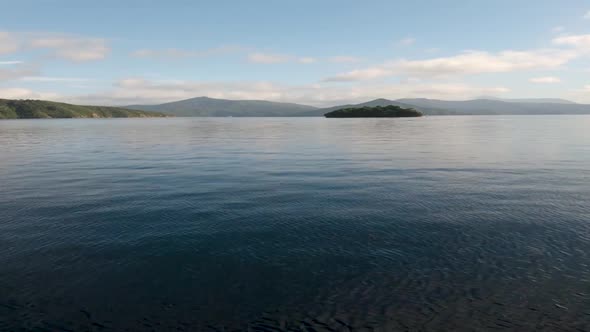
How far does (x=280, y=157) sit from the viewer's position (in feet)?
156

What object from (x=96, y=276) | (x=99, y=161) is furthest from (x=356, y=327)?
(x=99, y=161)

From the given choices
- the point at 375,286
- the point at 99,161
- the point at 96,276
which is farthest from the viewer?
the point at 99,161

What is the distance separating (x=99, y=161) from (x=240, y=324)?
138 ft

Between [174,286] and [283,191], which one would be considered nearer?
[174,286]

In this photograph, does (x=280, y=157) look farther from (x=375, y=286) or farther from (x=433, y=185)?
(x=375, y=286)

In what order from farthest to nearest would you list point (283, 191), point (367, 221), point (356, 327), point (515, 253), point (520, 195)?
point (283, 191) → point (520, 195) → point (367, 221) → point (515, 253) → point (356, 327)

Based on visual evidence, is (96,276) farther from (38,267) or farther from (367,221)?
(367,221)

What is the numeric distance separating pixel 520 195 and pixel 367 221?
13220 millimetres

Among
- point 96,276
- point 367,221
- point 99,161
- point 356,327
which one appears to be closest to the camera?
point 356,327

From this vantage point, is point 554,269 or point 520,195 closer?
point 554,269

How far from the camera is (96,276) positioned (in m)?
13.2

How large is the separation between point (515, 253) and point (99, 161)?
46.1 metres

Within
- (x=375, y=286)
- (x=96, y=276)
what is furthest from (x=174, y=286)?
(x=375, y=286)

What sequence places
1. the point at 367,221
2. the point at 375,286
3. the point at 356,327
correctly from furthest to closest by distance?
the point at 367,221
the point at 375,286
the point at 356,327
